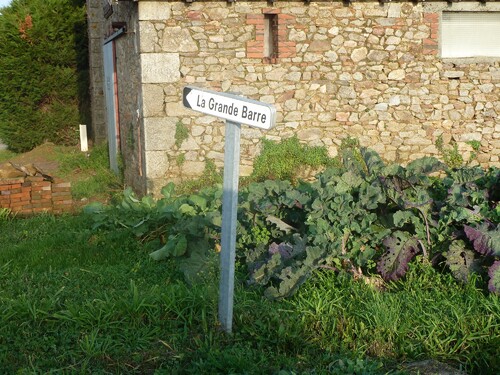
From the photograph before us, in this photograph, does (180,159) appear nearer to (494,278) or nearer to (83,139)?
(494,278)

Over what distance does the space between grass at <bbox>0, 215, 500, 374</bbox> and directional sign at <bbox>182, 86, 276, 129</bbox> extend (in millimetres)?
1264

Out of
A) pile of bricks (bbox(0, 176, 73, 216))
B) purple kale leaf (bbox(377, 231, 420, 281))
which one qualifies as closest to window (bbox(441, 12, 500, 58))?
purple kale leaf (bbox(377, 231, 420, 281))

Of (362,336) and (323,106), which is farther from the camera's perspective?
(323,106)

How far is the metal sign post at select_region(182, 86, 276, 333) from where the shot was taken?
159 inches

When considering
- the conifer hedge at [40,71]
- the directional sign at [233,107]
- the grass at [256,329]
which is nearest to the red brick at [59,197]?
the grass at [256,329]

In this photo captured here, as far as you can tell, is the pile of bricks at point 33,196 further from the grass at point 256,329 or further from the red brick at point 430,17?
the red brick at point 430,17

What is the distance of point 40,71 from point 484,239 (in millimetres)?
13383

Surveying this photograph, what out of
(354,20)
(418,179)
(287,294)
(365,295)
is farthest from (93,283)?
(354,20)

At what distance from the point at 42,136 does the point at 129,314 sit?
1307 cm

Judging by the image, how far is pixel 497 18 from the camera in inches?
413

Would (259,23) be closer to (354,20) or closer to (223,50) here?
(223,50)

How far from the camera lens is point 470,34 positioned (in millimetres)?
10352

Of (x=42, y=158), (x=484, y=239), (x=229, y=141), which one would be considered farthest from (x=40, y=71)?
(x=484, y=239)

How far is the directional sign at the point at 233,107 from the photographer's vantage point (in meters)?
3.98
